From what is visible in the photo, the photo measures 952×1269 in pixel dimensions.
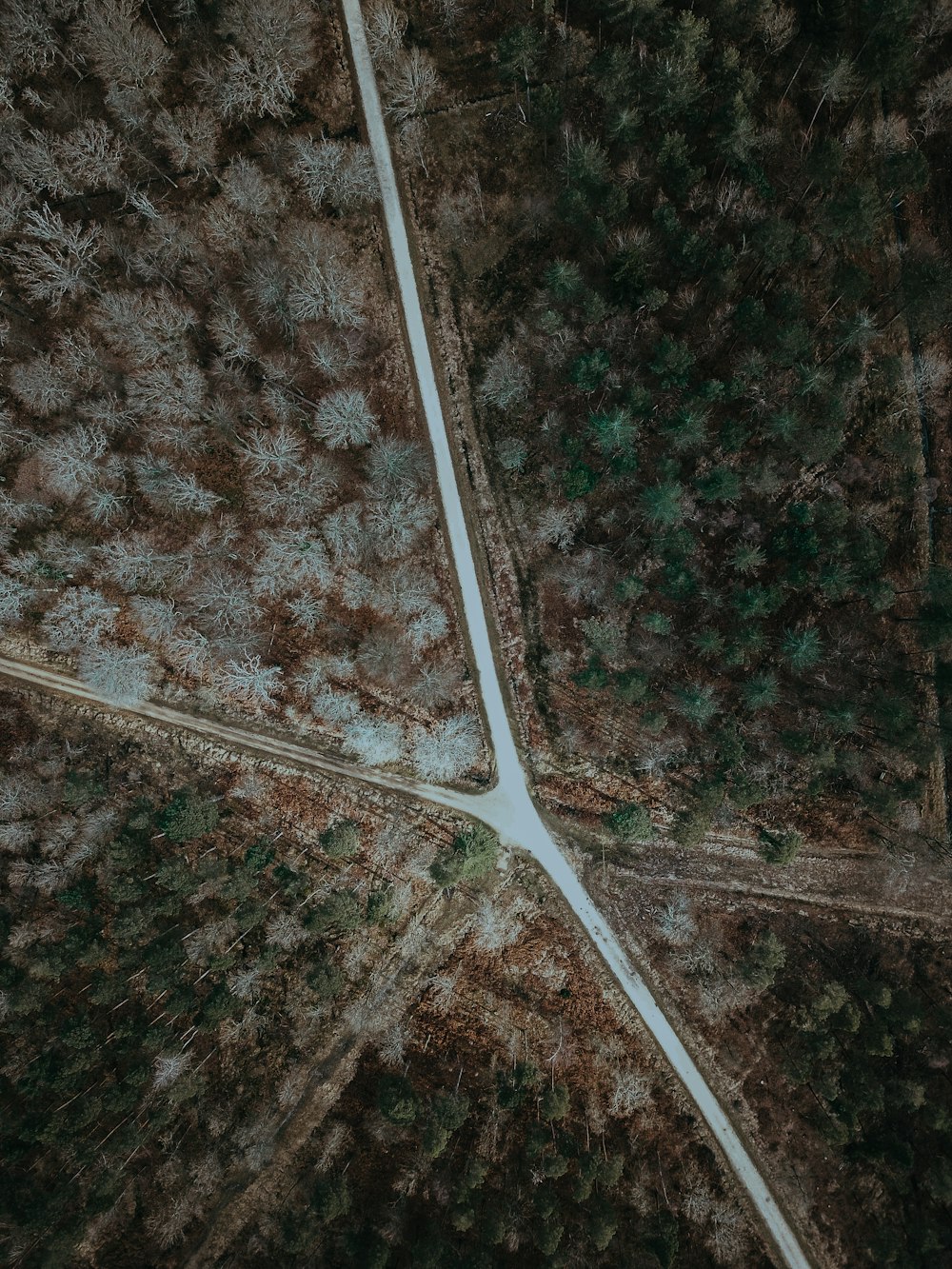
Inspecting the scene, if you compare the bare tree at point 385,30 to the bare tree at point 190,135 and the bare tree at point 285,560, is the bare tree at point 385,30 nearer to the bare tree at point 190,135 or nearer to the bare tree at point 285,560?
the bare tree at point 190,135

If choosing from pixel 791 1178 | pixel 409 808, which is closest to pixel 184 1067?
pixel 409 808

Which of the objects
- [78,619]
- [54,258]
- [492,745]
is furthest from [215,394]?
[492,745]

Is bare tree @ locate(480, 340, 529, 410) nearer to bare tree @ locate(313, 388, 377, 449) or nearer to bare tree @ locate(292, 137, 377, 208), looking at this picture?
bare tree @ locate(313, 388, 377, 449)

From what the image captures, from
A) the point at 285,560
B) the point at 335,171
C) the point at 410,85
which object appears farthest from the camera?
the point at 285,560

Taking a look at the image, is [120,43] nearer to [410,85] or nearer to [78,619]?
[410,85]

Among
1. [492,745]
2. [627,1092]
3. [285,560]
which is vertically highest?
[285,560]

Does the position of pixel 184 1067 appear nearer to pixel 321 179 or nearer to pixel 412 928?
pixel 412 928

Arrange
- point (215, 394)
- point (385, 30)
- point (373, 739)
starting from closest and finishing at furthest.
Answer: point (385, 30)
point (215, 394)
point (373, 739)
